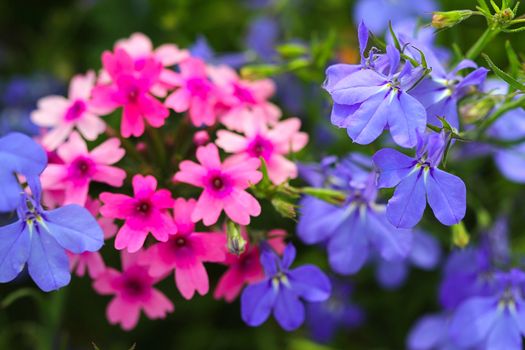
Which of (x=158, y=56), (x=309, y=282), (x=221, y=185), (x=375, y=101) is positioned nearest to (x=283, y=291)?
(x=309, y=282)

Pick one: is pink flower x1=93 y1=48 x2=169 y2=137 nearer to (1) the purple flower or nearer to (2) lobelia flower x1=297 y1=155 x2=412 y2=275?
(2) lobelia flower x1=297 y1=155 x2=412 y2=275

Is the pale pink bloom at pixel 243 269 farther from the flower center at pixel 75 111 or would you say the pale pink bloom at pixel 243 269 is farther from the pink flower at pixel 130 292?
the flower center at pixel 75 111

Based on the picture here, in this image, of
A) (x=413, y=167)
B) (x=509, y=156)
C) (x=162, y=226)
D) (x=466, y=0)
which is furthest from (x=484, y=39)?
(x=466, y=0)

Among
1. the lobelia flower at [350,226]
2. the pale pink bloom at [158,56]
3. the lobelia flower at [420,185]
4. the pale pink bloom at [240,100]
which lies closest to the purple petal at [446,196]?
the lobelia flower at [420,185]

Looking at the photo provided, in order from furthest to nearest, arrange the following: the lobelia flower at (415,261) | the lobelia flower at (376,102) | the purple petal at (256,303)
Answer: the lobelia flower at (415,261), the purple petal at (256,303), the lobelia flower at (376,102)

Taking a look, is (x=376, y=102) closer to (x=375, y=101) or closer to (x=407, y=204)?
(x=375, y=101)

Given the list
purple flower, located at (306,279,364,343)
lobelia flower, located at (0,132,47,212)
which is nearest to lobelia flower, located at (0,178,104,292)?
lobelia flower, located at (0,132,47,212)

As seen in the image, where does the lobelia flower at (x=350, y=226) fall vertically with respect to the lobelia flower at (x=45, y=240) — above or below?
below
